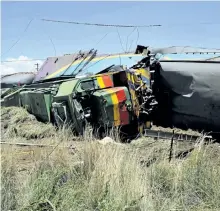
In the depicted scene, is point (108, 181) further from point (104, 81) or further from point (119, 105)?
point (104, 81)

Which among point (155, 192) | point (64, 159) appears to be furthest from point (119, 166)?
point (64, 159)

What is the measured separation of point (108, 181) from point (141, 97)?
184 inches

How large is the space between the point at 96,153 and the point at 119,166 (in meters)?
0.48

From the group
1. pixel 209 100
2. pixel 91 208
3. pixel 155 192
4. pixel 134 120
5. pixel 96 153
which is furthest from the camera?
pixel 134 120

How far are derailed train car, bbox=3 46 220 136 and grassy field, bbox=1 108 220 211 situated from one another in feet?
8.53

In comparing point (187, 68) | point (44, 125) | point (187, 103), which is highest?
point (187, 68)

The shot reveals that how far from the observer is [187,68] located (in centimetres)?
798

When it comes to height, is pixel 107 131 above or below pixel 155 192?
below

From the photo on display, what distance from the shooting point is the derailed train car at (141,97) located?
7.66 m

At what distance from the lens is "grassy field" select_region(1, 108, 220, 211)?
3648 mm

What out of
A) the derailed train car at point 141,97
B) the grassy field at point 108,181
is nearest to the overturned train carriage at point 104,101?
the derailed train car at point 141,97

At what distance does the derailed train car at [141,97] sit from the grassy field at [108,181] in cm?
260

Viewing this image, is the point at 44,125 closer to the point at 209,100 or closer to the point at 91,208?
the point at 209,100

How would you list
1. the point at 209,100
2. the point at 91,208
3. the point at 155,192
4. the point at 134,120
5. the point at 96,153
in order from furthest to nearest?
the point at 134,120, the point at 209,100, the point at 96,153, the point at 155,192, the point at 91,208
